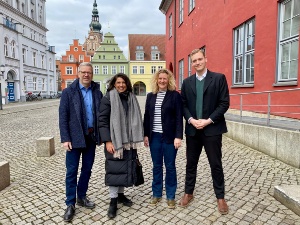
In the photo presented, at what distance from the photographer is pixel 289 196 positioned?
3.36m

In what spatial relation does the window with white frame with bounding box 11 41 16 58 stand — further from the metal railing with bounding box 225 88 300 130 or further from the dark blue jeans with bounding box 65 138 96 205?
the dark blue jeans with bounding box 65 138 96 205

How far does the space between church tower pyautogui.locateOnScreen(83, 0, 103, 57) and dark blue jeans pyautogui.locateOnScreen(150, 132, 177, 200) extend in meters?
85.9

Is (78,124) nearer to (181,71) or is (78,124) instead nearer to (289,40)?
(289,40)

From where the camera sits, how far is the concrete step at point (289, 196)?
3242 mm

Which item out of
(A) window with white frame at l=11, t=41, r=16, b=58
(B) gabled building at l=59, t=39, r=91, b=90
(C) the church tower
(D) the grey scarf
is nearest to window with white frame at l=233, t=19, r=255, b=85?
(D) the grey scarf

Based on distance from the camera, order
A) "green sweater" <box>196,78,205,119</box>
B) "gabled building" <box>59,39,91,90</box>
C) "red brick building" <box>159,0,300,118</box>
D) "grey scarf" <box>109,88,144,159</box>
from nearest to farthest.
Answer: "grey scarf" <box>109,88,144,159</box> < "green sweater" <box>196,78,205,119</box> < "red brick building" <box>159,0,300,118</box> < "gabled building" <box>59,39,91,90</box>

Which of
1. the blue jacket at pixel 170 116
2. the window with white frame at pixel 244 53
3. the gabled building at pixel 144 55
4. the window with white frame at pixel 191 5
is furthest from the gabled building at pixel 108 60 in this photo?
the blue jacket at pixel 170 116

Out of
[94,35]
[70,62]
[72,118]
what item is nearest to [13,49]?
[70,62]

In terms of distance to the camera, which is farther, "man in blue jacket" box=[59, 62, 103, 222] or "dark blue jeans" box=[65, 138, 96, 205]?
"dark blue jeans" box=[65, 138, 96, 205]

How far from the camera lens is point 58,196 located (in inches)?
154

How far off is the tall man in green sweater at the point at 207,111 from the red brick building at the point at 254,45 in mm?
3086

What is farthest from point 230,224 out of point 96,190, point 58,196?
point 58,196

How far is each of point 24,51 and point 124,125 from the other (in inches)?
1473

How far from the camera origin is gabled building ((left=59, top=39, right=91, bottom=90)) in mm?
60062
